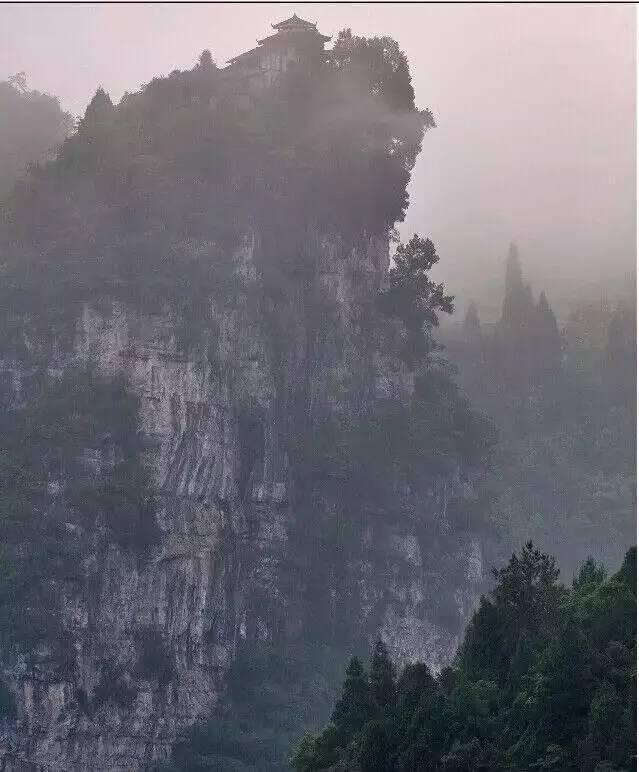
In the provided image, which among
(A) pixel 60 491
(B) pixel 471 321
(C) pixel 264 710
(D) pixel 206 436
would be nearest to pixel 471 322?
(B) pixel 471 321

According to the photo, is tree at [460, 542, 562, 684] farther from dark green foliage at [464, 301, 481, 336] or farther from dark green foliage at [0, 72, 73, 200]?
dark green foliage at [464, 301, 481, 336]

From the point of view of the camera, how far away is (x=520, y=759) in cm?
4878

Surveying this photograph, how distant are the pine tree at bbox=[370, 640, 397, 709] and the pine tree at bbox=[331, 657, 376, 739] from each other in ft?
0.42

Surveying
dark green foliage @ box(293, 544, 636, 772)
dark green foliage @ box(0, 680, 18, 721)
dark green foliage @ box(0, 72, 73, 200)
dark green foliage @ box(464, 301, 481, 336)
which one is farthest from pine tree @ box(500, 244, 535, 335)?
dark green foliage @ box(293, 544, 636, 772)

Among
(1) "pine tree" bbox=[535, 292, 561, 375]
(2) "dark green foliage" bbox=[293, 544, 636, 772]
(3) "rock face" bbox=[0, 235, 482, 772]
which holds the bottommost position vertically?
(2) "dark green foliage" bbox=[293, 544, 636, 772]

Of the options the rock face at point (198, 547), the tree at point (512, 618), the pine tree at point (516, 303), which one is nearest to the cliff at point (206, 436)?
the rock face at point (198, 547)

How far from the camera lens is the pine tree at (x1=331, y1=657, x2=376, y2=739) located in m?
55.8

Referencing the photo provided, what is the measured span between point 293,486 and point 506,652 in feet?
64.8

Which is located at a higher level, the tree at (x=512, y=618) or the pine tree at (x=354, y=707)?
the tree at (x=512, y=618)

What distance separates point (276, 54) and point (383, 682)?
78.6 feet

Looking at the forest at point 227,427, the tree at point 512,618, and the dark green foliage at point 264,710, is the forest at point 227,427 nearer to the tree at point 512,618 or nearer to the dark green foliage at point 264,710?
the dark green foliage at point 264,710

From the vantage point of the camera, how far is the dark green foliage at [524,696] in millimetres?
47812

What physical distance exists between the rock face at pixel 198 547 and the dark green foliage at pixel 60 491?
48cm

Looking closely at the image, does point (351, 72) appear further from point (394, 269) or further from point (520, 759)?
point (520, 759)
